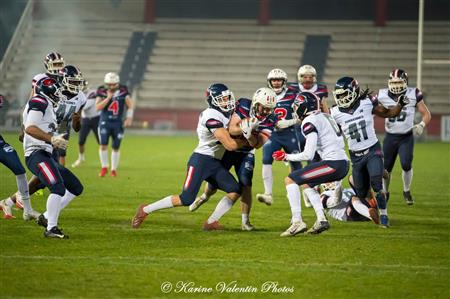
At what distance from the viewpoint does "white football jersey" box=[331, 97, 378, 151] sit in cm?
1011

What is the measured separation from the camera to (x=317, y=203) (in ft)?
31.4

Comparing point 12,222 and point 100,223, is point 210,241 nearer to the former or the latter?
point 100,223

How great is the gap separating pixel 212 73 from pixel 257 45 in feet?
6.95

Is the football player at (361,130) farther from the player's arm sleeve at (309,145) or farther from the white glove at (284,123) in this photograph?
the white glove at (284,123)

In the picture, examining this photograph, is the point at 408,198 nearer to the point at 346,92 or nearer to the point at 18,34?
the point at 346,92

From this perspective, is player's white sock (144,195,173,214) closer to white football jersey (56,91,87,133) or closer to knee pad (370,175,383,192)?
white football jersey (56,91,87,133)

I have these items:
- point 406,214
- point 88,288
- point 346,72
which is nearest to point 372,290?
point 88,288

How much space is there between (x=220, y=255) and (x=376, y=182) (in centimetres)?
258

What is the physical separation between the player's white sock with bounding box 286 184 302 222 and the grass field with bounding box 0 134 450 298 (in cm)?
27

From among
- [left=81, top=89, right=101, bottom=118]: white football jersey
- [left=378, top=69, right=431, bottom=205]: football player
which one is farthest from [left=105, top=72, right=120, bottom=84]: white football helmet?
[left=378, top=69, right=431, bottom=205]: football player

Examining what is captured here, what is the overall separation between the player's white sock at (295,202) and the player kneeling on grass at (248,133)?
0.47 m

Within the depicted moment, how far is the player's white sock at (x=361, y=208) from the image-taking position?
1029cm

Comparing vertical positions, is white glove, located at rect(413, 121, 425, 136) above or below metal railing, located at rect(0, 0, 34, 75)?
below

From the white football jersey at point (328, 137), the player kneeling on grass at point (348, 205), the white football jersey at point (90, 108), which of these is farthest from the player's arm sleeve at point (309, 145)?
the white football jersey at point (90, 108)
